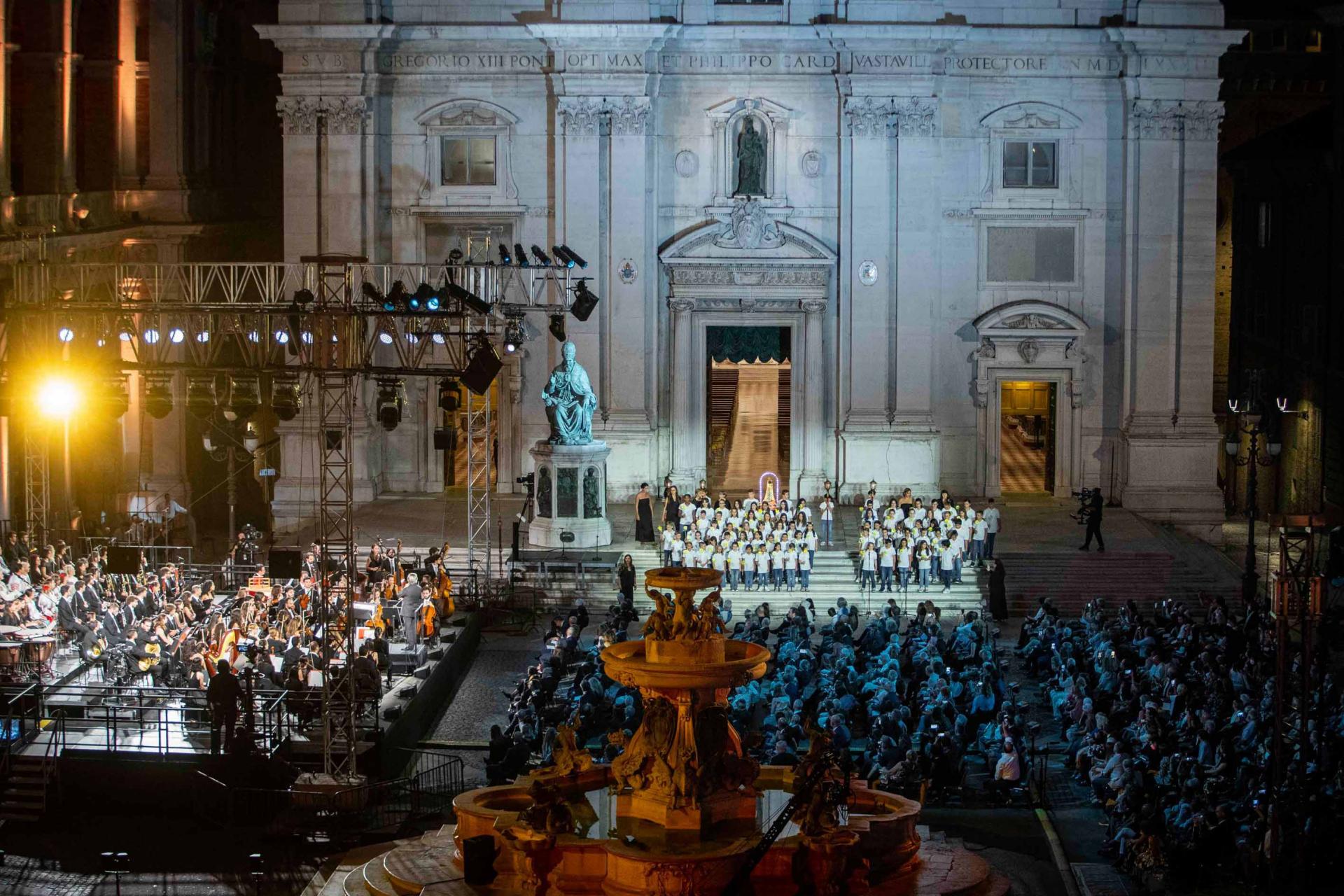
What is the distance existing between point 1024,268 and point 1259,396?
906 centimetres

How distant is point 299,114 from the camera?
157 ft

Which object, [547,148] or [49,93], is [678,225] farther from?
[49,93]

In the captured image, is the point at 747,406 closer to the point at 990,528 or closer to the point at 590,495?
the point at 590,495

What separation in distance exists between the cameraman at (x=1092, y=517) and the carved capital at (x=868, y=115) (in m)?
10.6

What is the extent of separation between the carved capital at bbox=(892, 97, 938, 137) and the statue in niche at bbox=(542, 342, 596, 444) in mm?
11018

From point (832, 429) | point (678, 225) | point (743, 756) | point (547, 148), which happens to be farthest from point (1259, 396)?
point (743, 756)

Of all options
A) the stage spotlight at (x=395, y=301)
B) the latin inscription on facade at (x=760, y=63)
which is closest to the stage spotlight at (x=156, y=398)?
the stage spotlight at (x=395, y=301)

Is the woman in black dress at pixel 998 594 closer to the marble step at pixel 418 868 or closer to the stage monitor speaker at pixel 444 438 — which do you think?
the stage monitor speaker at pixel 444 438

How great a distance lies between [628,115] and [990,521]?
1385cm

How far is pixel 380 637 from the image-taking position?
33.8 m

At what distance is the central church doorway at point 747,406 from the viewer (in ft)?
162

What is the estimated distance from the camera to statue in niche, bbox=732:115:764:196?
1890 inches

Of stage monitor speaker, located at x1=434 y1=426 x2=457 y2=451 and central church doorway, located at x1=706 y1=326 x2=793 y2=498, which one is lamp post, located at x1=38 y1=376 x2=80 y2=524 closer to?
stage monitor speaker, located at x1=434 y1=426 x2=457 y2=451

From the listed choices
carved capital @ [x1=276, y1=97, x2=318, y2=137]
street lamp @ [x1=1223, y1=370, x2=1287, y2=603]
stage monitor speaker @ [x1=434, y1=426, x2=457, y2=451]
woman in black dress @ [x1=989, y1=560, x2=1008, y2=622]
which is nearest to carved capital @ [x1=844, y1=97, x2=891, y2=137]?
street lamp @ [x1=1223, y1=370, x2=1287, y2=603]
